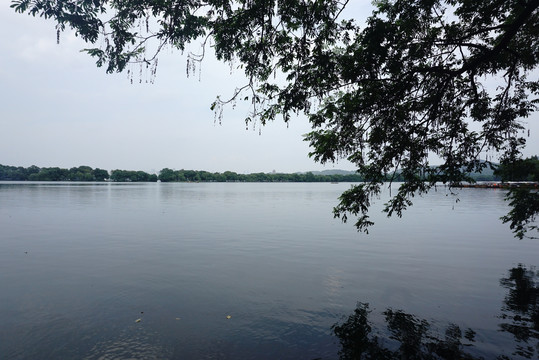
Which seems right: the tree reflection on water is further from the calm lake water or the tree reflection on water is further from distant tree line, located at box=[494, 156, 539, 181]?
distant tree line, located at box=[494, 156, 539, 181]

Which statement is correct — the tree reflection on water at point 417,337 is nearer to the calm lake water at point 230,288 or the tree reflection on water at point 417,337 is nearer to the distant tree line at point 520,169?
the calm lake water at point 230,288

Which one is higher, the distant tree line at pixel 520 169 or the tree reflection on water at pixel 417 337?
the distant tree line at pixel 520 169

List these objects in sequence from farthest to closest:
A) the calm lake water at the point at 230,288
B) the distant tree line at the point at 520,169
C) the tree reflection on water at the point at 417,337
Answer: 1. the distant tree line at the point at 520,169
2. the calm lake water at the point at 230,288
3. the tree reflection on water at the point at 417,337

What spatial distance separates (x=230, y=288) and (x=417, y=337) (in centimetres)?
780

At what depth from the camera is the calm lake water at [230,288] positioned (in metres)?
9.49

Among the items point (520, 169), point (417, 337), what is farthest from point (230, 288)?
point (520, 169)

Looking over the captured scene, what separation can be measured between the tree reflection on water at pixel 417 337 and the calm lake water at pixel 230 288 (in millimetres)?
302

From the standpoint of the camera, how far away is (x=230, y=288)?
14.3 m

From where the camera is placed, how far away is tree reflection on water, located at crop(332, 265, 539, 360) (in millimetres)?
8969

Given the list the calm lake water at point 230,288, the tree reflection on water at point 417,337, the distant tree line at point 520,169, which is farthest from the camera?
the distant tree line at point 520,169

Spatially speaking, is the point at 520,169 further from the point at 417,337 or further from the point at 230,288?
the point at 230,288

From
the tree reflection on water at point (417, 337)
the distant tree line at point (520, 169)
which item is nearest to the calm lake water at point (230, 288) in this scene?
the tree reflection on water at point (417, 337)

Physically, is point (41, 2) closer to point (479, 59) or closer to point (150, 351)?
point (150, 351)

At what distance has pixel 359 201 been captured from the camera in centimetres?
1229
